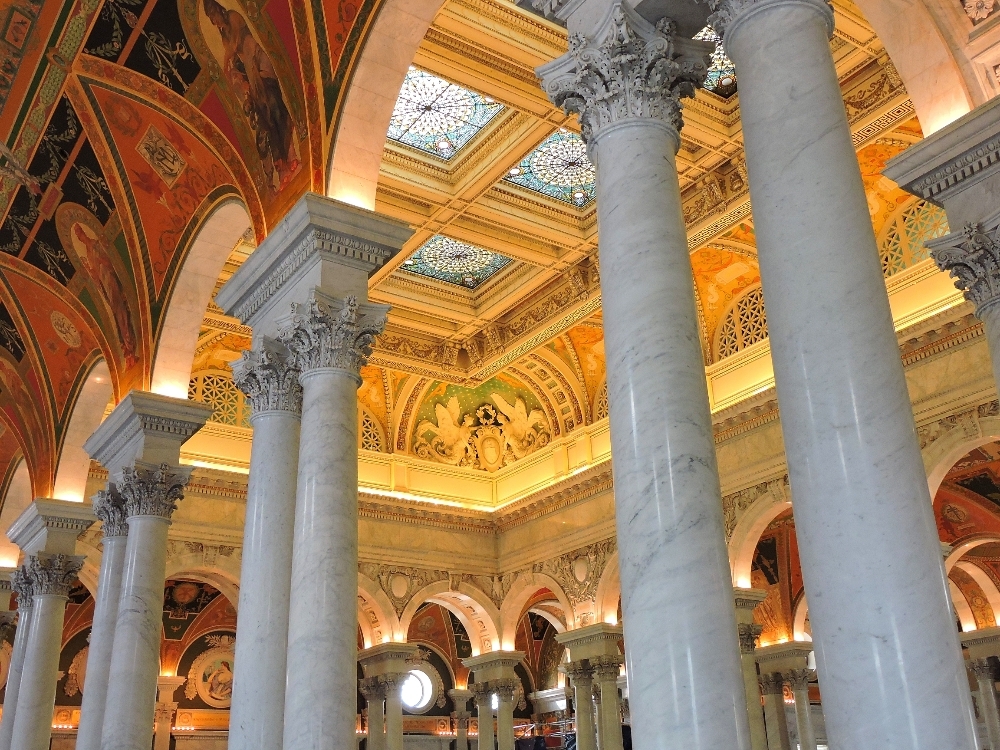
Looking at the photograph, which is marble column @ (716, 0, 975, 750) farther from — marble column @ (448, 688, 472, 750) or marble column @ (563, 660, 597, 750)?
marble column @ (448, 688, 472, 750)

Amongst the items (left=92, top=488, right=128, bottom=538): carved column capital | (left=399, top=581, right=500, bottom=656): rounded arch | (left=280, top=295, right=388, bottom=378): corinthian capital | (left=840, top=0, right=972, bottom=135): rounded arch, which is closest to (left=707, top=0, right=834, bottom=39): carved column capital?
(left=840, top=0, right=972, bottom=135): rounded arch

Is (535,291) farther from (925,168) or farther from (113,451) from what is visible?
(925,168)

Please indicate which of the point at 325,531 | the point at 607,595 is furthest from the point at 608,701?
the point at 325,531

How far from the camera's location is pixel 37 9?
25.0 ft

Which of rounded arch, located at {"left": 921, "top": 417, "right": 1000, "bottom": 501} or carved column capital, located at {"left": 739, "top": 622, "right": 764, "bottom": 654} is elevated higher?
rounded arch, located at {"left": 921, "top": 417, "right": 1000, "bottom": 501}

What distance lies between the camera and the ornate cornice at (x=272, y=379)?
6137 millimetres

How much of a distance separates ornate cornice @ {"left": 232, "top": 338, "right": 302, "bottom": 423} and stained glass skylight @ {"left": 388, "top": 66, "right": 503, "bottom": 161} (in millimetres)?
4013

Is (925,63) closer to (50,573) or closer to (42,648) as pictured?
(50,573)

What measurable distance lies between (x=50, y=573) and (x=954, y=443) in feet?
31.4

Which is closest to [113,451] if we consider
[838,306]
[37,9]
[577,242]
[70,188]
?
[70,188]

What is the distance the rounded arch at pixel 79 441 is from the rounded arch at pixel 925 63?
851 centimetres

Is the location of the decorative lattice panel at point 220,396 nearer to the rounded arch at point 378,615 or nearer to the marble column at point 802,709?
the rounded arch at point 378,615

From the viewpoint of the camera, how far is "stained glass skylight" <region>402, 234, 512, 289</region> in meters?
12.5

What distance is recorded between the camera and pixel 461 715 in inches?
765
